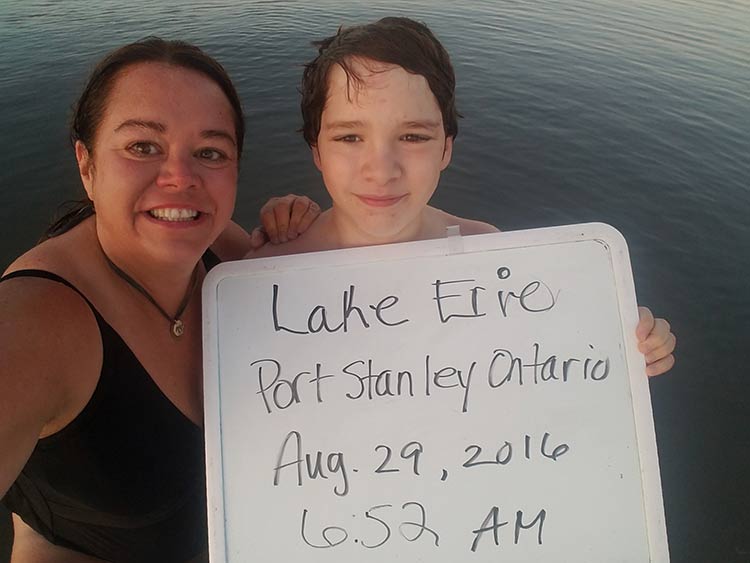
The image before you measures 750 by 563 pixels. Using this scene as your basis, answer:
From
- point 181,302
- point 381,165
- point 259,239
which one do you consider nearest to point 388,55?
point 381,165

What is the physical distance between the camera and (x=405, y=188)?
140 cm

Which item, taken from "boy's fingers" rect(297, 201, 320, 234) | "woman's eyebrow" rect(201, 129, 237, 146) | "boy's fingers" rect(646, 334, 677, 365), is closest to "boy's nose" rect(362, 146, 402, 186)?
"woman's eyebrow" rect(201, 129, 237, 146)

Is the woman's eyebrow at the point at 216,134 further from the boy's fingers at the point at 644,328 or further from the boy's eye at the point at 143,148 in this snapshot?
the boy's fingers at the point at 644,328

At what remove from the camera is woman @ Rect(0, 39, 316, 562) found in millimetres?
1102

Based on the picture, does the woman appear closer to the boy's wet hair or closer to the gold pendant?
the gold pendant

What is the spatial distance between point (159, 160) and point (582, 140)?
6.26 meters

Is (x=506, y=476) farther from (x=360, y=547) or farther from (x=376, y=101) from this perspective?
(x=376, y=101)

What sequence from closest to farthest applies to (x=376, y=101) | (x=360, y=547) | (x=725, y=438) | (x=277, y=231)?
(x=360, y=547), (x=376, y=101), (x=277, y=231), (x=725, y=438)

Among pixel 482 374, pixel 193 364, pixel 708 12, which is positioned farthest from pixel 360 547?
pixel 708 12

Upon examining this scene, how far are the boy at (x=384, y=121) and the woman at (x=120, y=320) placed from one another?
0.30 meters

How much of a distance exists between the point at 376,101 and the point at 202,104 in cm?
45

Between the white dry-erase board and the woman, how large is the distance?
23cm

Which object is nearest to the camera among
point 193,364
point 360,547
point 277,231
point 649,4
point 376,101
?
point 360,547

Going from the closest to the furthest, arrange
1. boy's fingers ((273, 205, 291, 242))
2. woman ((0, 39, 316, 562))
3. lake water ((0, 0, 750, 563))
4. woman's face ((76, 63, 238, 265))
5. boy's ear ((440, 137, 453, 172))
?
woman ((0, 39, 316, 562)), woman's face ((76, 63, 238, 265)), boy's ear ((440, 137, 453, 172)), boy's fingers ((273, 205, 291, 242)), lake water ((0, 0, 750, 563))
